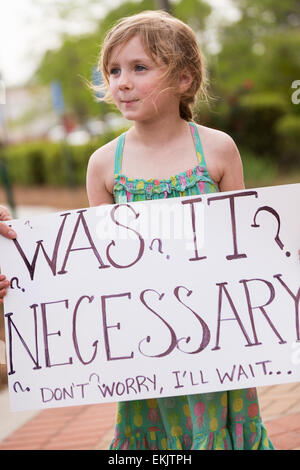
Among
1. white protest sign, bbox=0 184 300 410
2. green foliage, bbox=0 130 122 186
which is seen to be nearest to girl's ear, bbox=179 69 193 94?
white protest sign, bbox=0 184 300 410

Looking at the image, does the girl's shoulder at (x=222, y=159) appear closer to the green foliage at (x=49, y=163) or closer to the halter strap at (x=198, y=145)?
the halter strap at (x=198, y=145)

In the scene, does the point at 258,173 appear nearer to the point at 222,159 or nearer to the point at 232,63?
the point at 232,63

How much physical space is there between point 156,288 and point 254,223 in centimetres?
36

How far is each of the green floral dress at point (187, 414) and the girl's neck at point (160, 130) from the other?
6 centimetres

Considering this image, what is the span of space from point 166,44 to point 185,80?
0.15 m

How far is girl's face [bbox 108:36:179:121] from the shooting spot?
87.6 inches

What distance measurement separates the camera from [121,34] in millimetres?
2236

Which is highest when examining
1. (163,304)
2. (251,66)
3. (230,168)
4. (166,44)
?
(251,66)

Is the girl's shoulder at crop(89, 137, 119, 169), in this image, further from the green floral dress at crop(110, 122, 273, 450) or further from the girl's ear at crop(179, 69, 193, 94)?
the girl's ear at crop(179, 69, 193, 94)

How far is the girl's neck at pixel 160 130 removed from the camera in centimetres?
231

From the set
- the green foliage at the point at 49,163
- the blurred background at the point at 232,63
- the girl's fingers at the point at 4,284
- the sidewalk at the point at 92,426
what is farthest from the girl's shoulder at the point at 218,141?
the green foliage at the point at 49,163

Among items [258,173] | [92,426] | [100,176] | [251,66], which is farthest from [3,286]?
[251,66]

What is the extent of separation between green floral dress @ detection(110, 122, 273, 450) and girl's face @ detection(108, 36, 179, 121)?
0.16 meters

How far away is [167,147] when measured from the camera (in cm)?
231
